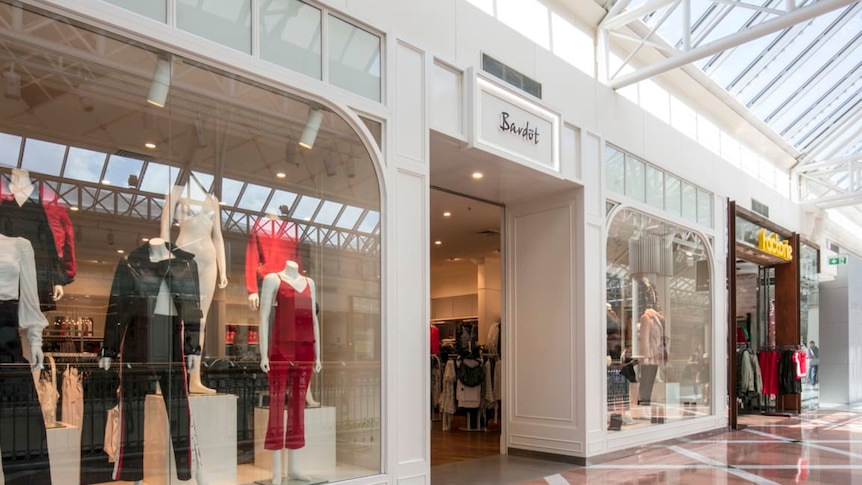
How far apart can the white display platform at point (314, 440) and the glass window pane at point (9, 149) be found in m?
2.06

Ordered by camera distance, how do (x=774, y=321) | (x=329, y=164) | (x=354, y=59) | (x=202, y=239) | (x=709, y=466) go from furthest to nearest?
(x=774, y=321), (x=709, y=466), (x=354, y=59), (x=329, y=164), (x=202, y=239)

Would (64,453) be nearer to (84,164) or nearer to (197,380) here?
(197,380)

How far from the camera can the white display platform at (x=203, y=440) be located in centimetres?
397

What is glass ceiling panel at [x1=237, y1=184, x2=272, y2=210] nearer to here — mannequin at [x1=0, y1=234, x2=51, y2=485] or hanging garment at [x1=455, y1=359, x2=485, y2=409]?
mannequin at [x1=0, y1=234, x2=51, y2=485]

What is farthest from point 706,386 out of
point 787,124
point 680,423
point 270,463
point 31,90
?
point 31,90

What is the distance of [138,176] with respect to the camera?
13.2 feet

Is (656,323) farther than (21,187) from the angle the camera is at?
Yes

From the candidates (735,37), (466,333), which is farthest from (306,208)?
(466,333)

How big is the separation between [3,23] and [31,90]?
0.34m

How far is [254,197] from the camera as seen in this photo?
462 centimetres

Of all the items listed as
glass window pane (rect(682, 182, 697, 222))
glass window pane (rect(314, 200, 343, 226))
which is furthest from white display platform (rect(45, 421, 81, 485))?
glass window pane (rect(682, 182, 697, 222))

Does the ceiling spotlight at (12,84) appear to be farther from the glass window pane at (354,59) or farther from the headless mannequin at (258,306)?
the glass window pane at (354,59)

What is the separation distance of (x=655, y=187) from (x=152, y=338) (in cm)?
714

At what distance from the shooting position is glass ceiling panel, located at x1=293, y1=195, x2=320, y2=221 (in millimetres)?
4875
